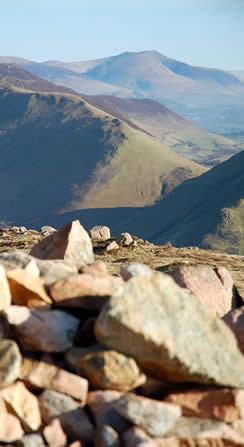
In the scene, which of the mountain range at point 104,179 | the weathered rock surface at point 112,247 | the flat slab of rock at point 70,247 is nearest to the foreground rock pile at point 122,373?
the flat slab of rock at point 70,247

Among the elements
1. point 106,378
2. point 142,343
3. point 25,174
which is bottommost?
point 25,174

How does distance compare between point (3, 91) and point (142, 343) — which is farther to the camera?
point (3, 91)

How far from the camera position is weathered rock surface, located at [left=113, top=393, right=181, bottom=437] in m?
6.65

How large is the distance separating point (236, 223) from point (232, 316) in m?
63.8

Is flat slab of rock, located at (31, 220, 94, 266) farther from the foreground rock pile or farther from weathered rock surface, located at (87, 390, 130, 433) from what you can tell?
weathered rock surface, located at (87, 390, 130, 433)

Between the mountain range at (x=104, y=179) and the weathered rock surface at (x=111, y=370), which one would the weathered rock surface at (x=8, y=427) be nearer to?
the weathered rock surface at (x=111, y=370)

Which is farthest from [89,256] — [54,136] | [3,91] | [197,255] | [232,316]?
[3,91]

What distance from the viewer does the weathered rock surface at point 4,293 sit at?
7.80 m

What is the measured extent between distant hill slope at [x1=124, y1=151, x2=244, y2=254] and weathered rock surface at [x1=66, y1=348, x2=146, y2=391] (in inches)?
2350

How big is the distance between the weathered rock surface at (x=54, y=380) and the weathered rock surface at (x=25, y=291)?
106cm

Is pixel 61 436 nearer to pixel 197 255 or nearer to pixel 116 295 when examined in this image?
pixel 116 295

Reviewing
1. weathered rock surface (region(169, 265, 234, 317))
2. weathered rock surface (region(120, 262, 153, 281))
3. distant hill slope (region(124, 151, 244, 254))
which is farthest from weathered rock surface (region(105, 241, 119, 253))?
distant hill slope (region(124, 151, 244, 254))

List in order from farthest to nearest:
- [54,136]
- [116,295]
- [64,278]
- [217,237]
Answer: [54,136]
[217,237]
[64,278]
[116,295]

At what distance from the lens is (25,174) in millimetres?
153625
